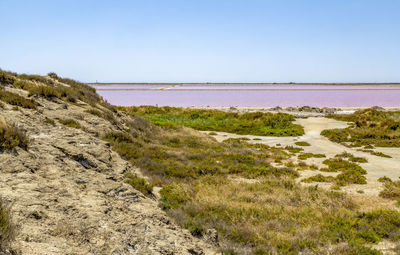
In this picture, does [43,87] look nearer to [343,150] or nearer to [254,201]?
[254,201]

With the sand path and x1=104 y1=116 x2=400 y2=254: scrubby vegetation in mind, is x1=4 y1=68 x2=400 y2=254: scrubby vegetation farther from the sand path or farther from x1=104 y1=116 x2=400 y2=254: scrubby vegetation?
the sand path

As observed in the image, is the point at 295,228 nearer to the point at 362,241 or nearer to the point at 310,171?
the point at 362,241

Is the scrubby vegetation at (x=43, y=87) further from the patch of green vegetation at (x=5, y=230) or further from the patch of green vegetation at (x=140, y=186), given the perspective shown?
the patch of green vegetation at (x=5, y=230)

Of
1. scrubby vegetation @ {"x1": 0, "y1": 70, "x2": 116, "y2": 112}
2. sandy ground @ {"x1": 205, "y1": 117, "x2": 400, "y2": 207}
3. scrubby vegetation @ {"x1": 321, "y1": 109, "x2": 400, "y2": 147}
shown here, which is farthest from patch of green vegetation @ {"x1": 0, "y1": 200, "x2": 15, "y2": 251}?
scrubby vegetation @ {"x1": 321, "y1": 109, "x2": 400, "y2": 147}

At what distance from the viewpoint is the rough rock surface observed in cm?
505

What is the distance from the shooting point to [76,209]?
6.21 metres

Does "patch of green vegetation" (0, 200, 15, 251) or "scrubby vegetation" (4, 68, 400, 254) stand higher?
"patch of green vegetation" (0, 200, 15, 251)

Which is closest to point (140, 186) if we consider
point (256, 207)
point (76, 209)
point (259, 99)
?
point (76, 209)

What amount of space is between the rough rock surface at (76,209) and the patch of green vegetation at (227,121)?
72.1ft

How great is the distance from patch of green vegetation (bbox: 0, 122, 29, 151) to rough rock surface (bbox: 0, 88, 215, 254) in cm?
23

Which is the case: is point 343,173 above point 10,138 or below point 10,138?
below

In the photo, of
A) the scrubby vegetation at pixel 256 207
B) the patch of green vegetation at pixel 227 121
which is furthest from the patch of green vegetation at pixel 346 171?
the patch of green vegetation at pixel 227 121

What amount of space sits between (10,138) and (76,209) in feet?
10.4

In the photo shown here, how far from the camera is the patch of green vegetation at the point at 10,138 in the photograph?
24.1 feet
